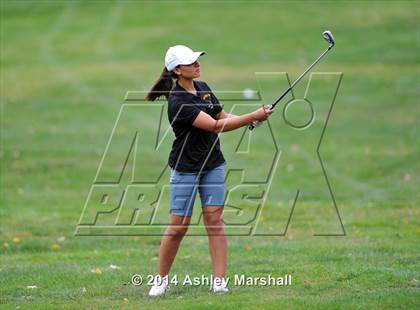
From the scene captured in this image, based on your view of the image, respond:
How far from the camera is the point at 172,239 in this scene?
30.2 feet

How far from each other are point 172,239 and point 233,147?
44.7 feet

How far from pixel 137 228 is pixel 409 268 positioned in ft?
16.6

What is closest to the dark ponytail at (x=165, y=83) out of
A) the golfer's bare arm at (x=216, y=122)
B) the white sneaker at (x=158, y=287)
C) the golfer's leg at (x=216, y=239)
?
the golfer's bare arm at (x=216, y=122)

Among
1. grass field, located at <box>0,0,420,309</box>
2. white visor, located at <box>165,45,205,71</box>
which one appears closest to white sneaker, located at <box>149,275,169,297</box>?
grass field, located at <box>0,0,420,309</box>

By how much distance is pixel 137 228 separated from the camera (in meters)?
14.2

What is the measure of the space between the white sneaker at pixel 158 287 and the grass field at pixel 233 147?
5.3 inches

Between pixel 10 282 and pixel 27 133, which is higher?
pixel 10 282

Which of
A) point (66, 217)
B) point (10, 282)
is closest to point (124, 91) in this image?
point (66, 217)

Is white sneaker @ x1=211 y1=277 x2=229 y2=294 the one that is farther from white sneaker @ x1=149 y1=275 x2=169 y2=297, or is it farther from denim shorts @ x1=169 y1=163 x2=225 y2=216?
denim shorts @ x1=169 y1=163 x2=225 y2=216

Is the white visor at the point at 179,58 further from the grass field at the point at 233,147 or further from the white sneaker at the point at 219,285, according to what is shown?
the grass field at the point at 233,147

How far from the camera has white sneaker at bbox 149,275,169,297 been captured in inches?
364

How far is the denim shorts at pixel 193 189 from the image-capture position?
29.8 feet

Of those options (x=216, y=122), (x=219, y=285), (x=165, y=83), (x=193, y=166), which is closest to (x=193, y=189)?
(x=193, y=166)

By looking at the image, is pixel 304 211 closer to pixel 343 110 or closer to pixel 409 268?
pixel 409 268
